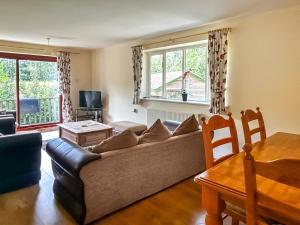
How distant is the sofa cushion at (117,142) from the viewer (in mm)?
2233

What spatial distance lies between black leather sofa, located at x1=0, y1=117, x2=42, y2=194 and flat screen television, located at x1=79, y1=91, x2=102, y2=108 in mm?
3530

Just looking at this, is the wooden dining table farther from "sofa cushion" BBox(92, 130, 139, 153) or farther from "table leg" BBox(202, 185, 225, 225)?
"sofa cushion" BBox(92, 130, 139, 153)

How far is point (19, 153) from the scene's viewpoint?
2.73 meters

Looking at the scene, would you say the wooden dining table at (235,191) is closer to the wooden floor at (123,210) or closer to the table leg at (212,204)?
the table leg at (212,204)

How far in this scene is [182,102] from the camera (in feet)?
14.8

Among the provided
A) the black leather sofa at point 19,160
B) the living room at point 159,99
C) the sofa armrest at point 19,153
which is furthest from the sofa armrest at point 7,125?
the sofa armrest at point 19,153

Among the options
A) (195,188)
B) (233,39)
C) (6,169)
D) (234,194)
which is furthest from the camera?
(233,39)

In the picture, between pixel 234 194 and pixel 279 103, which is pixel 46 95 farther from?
pixel 234 194

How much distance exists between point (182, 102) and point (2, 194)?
127 inches

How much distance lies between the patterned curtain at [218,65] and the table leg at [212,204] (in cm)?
262

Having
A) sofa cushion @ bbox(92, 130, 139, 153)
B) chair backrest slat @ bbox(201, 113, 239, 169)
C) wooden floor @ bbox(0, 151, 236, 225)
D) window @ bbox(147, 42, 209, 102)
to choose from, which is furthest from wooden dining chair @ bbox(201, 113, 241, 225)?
window @ bbox(147, 42, 209, 102)

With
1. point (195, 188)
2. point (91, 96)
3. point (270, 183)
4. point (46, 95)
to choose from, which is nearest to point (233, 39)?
point (195, 188)

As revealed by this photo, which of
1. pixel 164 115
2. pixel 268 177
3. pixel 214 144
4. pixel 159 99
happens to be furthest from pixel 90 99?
pixel 268 177

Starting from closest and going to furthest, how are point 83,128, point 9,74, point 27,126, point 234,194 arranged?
1. point 234,194
2. point 83,128
3. point 9,74
4. point 27,126
